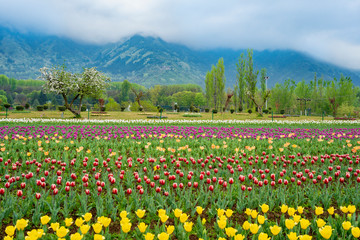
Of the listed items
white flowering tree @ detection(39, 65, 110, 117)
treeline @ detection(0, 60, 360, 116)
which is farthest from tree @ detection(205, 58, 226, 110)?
white flowering tree @ detection(39, 65, 110, 117)

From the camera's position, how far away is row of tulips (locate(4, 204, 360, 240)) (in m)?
2.11

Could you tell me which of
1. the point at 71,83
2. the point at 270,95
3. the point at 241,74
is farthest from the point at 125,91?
the point at 71,83

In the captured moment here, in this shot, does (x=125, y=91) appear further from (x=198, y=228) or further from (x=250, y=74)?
(x=198, y=228)

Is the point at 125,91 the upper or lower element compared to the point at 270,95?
upper

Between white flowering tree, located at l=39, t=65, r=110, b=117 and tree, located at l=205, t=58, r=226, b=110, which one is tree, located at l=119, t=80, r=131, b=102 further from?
white flowering tree, located at l=39, t=65, r=110, b=117

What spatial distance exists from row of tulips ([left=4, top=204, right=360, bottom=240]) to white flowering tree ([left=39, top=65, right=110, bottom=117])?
22734 mm

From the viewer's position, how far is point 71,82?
2431 cm

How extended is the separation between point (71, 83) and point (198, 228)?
80.0 ft

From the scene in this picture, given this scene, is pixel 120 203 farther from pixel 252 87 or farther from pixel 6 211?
pixel 252 87

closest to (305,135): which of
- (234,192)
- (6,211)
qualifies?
(234,192)

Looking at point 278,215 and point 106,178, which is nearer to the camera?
point 278,215

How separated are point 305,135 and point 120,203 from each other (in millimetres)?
9542

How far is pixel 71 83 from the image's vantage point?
24.2 meters

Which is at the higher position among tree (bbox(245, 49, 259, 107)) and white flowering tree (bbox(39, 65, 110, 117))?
tree (bbox(245, 49, 259, 107))
